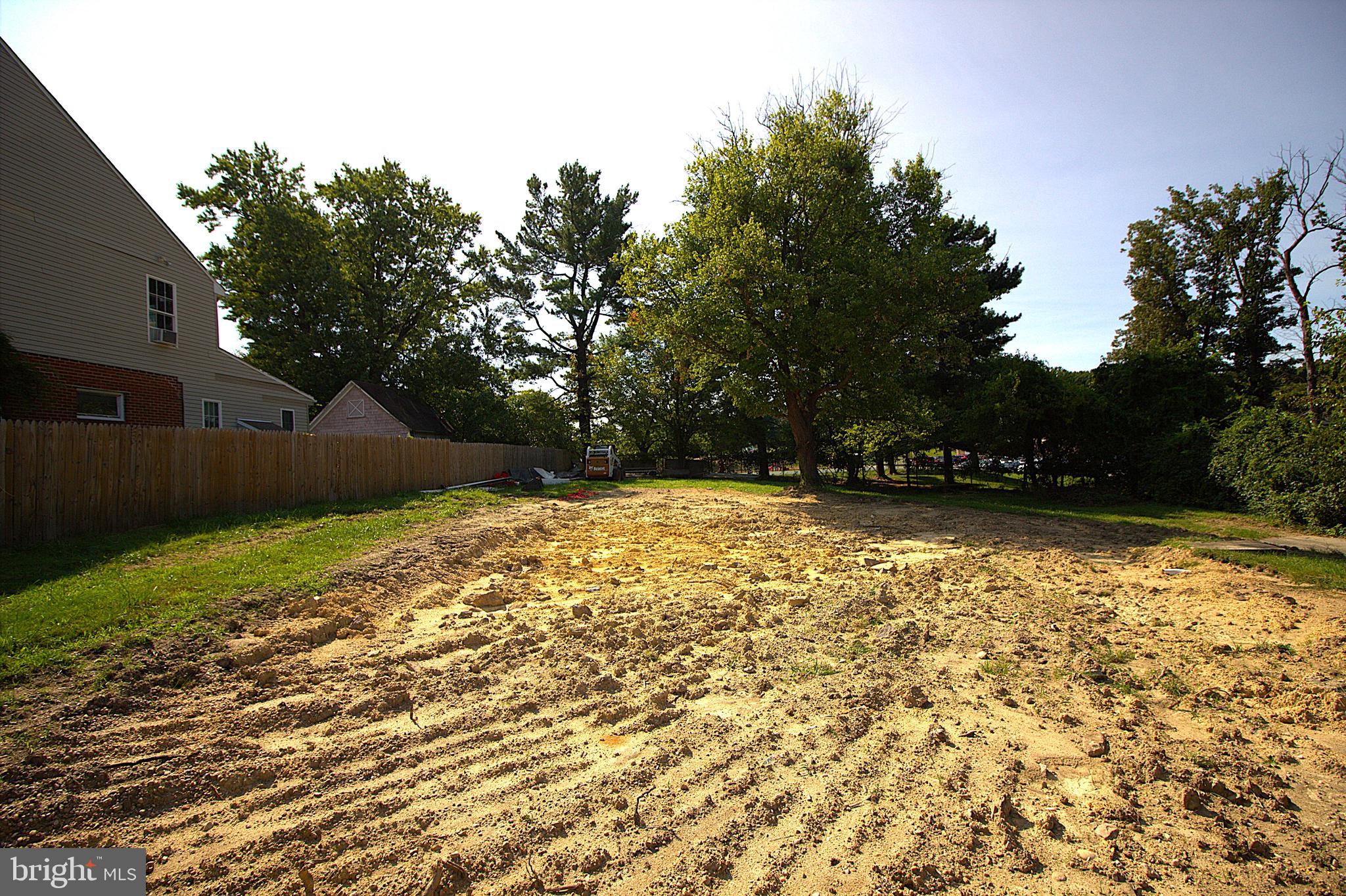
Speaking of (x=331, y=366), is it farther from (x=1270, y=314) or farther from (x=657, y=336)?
(x=1270, y=314)

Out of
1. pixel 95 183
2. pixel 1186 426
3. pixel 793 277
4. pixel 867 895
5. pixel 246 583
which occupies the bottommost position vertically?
pixel 867 895

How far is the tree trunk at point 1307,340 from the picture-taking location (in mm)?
12023

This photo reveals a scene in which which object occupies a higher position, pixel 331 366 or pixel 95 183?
pixel 95 183

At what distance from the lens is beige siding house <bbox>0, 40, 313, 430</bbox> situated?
12.0 metres

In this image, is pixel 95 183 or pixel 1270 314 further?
pixel 1270 314

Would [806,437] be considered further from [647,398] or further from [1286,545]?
[647,398]

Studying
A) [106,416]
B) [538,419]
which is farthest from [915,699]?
[538,419]

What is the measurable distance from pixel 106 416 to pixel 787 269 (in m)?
18.1

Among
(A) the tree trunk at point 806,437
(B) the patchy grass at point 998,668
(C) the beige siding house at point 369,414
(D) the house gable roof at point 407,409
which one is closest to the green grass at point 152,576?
(B) the patchy grass at point 998,668

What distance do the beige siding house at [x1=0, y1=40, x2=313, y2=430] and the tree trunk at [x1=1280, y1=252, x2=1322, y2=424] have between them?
25910 mm

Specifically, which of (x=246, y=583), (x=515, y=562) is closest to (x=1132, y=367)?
(x=515, y=562)

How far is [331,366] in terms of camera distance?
29.8 metres

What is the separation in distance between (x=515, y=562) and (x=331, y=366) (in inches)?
1074

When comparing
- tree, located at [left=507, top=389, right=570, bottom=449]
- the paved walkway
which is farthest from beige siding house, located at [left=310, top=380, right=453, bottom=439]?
the paved walkway
